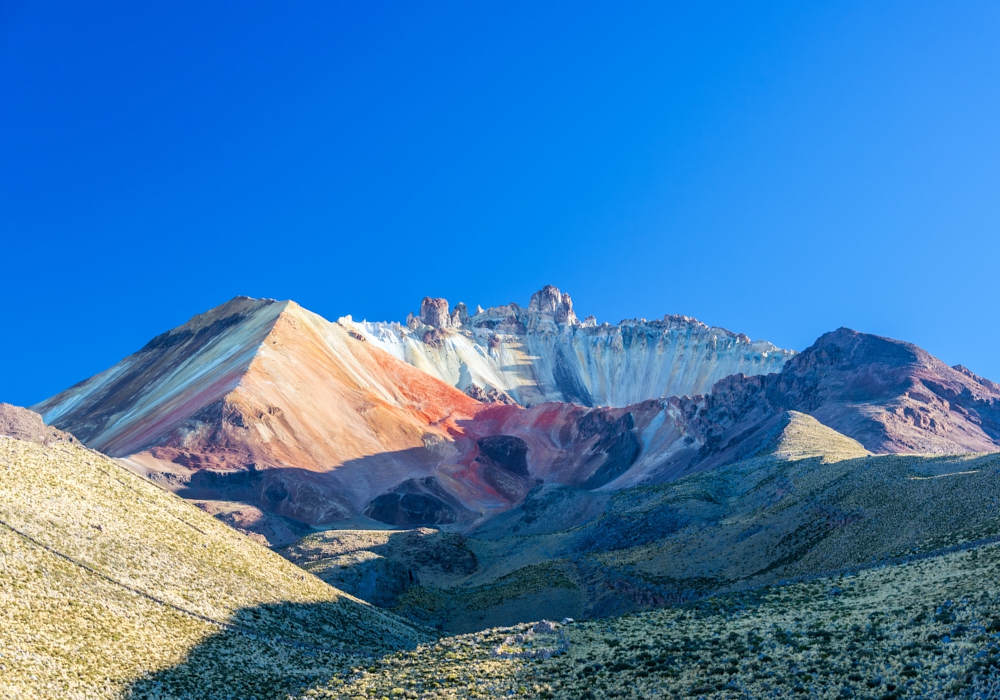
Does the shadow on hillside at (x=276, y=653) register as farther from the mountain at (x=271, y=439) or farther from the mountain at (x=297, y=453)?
the mountain at (x=271, y=439)

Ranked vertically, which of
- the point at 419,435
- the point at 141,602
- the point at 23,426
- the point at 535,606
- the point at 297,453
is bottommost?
the point at 535,606

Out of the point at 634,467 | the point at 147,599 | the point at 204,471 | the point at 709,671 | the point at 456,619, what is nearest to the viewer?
the point at 709,671

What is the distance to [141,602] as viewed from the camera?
141 ft

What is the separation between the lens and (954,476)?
6444cm

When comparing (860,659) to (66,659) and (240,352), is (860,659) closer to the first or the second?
(66,659)

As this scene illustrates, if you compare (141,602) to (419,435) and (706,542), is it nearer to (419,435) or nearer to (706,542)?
(706,542)

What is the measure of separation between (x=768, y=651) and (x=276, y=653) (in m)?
25.9

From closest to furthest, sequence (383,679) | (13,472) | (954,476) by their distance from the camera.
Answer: (383,679), (13,472), (954,476)

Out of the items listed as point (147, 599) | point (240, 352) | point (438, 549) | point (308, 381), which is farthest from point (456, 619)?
point (240, 352)

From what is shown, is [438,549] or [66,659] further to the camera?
[438,549]

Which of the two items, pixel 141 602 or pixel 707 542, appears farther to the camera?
pixel 707 542

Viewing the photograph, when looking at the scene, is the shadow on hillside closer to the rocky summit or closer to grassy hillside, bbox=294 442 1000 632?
the rocky summit

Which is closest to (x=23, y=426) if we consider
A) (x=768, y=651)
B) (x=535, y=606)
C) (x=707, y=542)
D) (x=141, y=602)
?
(x=535, y=606)

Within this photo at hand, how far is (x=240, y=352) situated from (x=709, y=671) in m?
181
